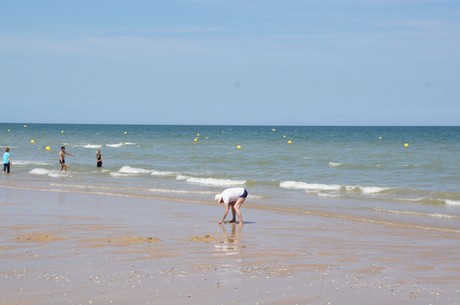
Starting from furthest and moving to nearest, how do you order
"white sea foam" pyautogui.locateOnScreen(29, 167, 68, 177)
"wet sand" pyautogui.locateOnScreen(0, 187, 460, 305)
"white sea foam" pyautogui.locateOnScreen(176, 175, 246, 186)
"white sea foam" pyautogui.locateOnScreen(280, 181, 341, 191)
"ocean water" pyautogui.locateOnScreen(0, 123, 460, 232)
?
"white sea foam" pyautogui.locateOnScreen(29, 167, 68, 177) → "white sea foam" pyautogui.locateOnScreen(176, 175, 246, 186) → "white sea foam" pyautogui.locateOnScreen(280, 181, 341, 191) → "ocean water" pyautogui.locateOnScreen(0, 123, 460, 232) → "wet sand" pyautogui.locateOnScreen(0, 187, 460, 305)

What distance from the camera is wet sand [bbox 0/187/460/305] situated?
8.80 metres

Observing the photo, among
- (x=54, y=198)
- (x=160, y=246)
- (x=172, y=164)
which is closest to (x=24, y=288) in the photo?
(x=160, y=246)

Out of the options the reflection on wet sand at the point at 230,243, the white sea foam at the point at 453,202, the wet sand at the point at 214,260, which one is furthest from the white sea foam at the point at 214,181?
the reflection on wet sand at the point at 230,243

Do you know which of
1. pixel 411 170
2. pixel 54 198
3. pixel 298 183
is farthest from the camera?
pixel 411 170

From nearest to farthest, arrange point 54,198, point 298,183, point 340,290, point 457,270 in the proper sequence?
point 340,290, point 457,270, point 54,198, point 298,183

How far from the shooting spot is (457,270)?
1073cm

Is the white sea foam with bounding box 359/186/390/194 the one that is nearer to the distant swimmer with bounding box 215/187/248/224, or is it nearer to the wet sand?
the wet sand

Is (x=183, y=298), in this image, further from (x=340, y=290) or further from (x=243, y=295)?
(x=340, y=290)

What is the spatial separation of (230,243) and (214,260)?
192 centimetres

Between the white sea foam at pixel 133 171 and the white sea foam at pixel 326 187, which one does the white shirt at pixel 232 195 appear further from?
the white sea foam at pixel 133 171

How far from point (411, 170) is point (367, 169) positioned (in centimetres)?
225

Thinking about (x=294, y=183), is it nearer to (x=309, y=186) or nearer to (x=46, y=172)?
(x=309, y=186)

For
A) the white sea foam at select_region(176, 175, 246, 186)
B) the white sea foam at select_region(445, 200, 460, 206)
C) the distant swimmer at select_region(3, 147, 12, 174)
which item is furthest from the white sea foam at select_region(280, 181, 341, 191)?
the distant swimmer at select_region(3, 147, 12, 174)

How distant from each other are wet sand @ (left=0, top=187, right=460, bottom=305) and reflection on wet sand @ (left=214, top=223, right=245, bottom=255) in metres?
0.02
